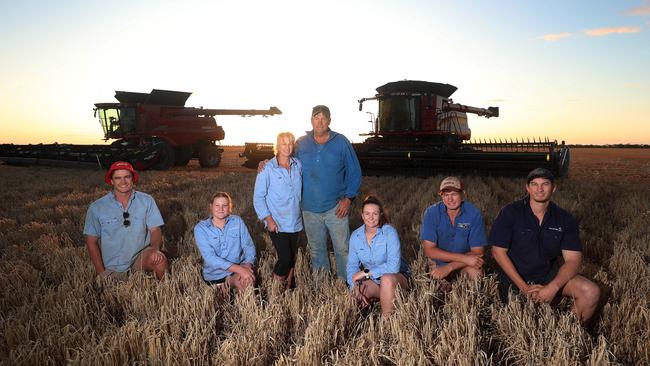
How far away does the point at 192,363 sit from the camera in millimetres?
2711

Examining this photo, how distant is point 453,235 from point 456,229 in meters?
0.06

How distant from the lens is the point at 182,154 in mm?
22312

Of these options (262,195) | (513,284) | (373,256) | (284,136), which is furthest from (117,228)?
(513,284)

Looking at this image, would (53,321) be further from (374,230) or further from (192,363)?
(374,230)

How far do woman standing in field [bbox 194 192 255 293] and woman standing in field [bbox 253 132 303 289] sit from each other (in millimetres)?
239

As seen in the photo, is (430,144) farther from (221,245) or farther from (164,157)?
(221,245)

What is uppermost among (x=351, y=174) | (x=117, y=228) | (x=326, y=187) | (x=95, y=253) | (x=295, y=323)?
(x=351, y=174)

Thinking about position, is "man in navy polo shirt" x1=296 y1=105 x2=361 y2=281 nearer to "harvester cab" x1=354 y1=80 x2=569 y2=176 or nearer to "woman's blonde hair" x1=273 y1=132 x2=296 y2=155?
"woman's blonde hair" x1=273 y1=132 x2=296 y2=155

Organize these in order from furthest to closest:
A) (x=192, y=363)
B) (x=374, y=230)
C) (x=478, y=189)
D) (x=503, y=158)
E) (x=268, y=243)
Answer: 1. (x=503, y=158)
2. (x=478, y=189)
3. (x=268, y=243)
4. (x=374, y=230)
5. (x=192, y=363)

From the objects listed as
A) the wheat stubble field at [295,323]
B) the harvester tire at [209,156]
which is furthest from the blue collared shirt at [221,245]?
the harvester tire at [209,156]

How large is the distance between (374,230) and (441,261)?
85 cm

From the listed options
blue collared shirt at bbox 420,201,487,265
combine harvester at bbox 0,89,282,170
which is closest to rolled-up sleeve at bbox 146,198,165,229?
blue collared shirt at bbox 420,201,487,265

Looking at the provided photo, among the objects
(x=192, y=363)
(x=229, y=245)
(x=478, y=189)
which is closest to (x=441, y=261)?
(x=229, y=245)

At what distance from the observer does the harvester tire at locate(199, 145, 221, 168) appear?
23.1 m
